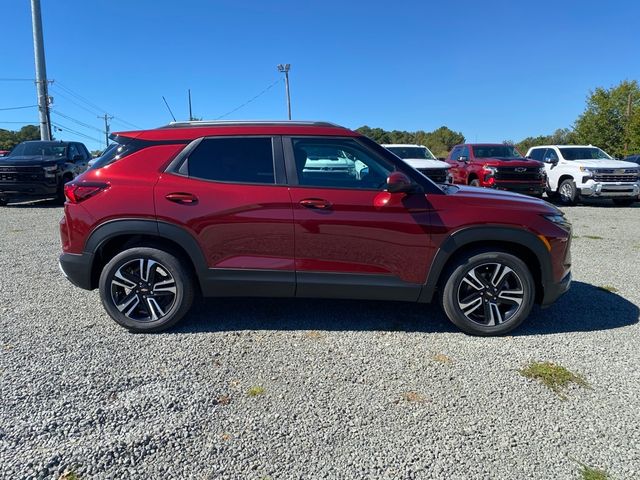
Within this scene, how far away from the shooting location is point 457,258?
3.73 m

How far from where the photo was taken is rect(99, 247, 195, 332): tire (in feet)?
12.0

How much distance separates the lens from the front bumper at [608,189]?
12984mm

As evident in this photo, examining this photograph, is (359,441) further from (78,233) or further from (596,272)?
(596,272)

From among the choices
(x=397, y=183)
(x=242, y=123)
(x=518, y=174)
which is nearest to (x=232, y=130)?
(x=242, y=123)

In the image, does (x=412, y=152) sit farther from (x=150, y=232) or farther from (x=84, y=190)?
(x=84, y=190)

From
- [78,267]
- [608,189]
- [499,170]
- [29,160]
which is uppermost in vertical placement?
[29,160]

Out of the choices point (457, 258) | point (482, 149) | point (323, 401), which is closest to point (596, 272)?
point (457, 258)

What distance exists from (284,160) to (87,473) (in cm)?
253

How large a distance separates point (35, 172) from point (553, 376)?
12899mm

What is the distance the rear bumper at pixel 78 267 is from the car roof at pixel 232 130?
3.65 feet

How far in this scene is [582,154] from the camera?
47.3ft

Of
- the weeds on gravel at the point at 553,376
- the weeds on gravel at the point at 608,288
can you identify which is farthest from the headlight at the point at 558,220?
the weeds on gravel at the point at 608,288

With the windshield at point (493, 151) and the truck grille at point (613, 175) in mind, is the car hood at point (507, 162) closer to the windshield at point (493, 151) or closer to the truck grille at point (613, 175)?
the windshield at point (493, 151)

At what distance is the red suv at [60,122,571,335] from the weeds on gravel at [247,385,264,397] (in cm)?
95
